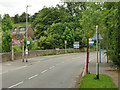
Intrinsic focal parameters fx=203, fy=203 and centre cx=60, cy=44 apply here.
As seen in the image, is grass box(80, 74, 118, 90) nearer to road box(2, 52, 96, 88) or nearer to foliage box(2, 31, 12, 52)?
road box(2, 52, 96, 88)

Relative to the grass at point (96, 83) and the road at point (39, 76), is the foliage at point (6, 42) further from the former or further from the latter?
the grass at point (96, 83)

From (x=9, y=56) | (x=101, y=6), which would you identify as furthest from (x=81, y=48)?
(x=101, y=6)

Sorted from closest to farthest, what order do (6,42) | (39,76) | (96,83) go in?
(96,83)
(39,76)
(6,42)

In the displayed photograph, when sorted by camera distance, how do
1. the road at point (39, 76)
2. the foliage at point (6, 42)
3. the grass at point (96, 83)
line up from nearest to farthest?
1. the grass at point (96, 83)
2. the road at point (39, 76)
3. the foliage at point (6, 42)

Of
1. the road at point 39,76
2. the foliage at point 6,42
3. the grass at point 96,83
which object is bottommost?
the road at point 39,76

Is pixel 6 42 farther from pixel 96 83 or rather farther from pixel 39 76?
pixel 96 83

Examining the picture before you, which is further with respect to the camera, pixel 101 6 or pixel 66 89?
pixel 101 6

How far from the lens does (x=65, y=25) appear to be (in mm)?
62312

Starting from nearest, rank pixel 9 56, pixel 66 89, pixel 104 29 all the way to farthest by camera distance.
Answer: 1. pixel 66 89
2. pixel 104 29
3. pixel 9 56

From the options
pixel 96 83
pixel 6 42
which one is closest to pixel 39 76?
pixel 96 83

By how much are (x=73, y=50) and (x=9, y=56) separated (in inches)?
1200

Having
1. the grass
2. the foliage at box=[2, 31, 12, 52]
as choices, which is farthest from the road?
the foliage at box=[2, 31, 12, 52]

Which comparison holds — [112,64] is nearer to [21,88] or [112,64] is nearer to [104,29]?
[104,29]

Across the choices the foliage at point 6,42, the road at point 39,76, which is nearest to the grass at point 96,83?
the road at point 39,76
